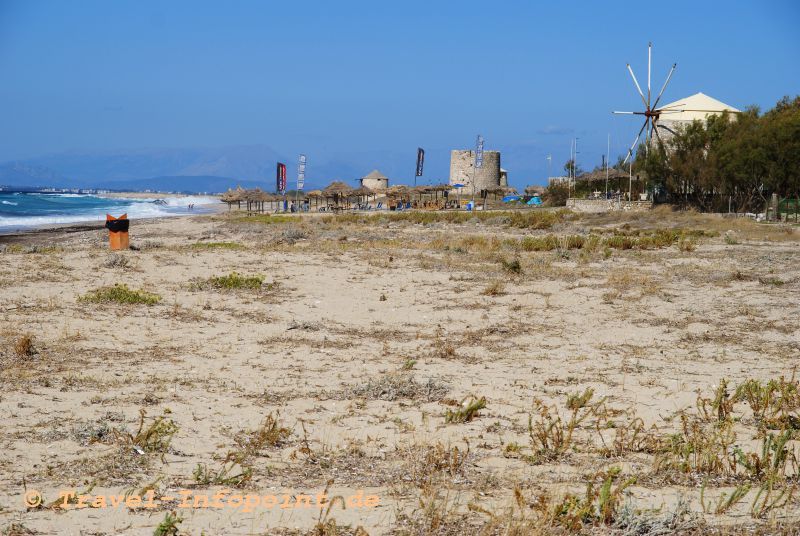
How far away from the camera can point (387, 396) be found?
679cm

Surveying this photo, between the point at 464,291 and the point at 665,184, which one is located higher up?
the point at 665,184

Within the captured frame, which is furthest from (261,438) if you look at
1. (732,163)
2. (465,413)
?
(732,163)

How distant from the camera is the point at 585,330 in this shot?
9961 millimetres

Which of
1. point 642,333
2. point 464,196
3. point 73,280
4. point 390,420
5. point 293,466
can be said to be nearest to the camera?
point 293,466

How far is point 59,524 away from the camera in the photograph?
4137mm

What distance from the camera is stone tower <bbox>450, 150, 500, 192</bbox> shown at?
6606 cm

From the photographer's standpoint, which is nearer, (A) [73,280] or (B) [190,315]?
(B) [190,315]

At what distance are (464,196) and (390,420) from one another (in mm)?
59386

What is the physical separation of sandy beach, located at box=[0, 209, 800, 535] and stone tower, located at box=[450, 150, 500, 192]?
51.4 meters

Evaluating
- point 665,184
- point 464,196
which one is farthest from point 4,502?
point 464,196

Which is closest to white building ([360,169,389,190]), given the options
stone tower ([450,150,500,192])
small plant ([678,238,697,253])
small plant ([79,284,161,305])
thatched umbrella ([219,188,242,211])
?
stone tower ([450,150,500,192])

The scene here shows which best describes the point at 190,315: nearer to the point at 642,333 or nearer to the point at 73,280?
the point at 73,280

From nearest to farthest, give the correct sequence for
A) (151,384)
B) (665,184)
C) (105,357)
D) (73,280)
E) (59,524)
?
(59,524) → (151,384) → (105,357) → (73,280) → (665,184)

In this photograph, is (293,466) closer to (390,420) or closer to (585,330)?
(390,420)
